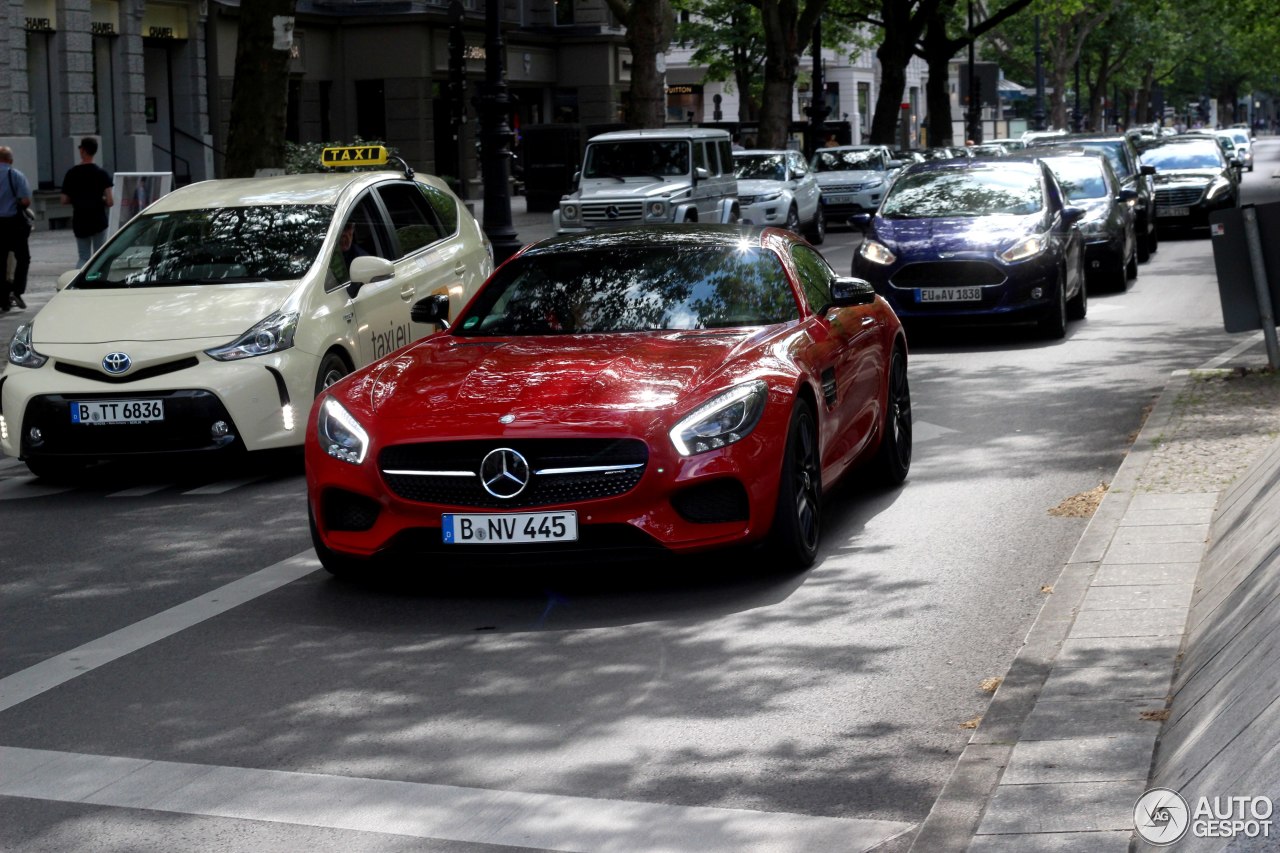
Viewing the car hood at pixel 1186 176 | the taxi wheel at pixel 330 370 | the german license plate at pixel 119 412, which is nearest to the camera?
the german license plate at pixel 119 412

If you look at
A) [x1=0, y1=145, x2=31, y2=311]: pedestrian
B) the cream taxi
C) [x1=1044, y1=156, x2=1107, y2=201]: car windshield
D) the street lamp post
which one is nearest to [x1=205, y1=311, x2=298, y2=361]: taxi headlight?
the cream taxi

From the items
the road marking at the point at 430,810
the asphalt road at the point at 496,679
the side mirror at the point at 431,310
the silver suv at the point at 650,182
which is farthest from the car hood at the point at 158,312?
the silver suv at the point at 650,182

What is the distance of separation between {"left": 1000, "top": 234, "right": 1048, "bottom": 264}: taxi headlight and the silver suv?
36.4ft

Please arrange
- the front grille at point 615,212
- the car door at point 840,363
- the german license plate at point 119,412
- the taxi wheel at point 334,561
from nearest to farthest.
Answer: the taxi wheel at point 334,561
the car door at point 840,363
the german license plate at point 119,412
the front grille at point 615,212

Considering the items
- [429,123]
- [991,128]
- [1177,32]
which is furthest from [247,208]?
[991,128]

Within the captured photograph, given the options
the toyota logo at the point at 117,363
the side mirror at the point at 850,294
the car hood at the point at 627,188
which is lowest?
the toyota logo at the point at 117,363

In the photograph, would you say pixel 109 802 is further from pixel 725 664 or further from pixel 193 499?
pixel 193 499

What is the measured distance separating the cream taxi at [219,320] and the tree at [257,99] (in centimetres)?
631

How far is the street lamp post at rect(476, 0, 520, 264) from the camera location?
24.0 meters

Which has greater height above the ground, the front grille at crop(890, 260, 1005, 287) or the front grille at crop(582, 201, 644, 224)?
the front grille at crop(582, 201, 644, 224)

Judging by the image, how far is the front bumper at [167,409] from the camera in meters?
10.0

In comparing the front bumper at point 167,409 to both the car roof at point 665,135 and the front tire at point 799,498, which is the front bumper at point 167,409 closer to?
the front tire at point 799,498

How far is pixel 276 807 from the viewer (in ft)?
16.1

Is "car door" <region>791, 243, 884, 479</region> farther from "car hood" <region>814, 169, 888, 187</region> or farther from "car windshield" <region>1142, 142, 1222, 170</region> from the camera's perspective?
"car hood" <region>814, 169, 888, 187</region>
